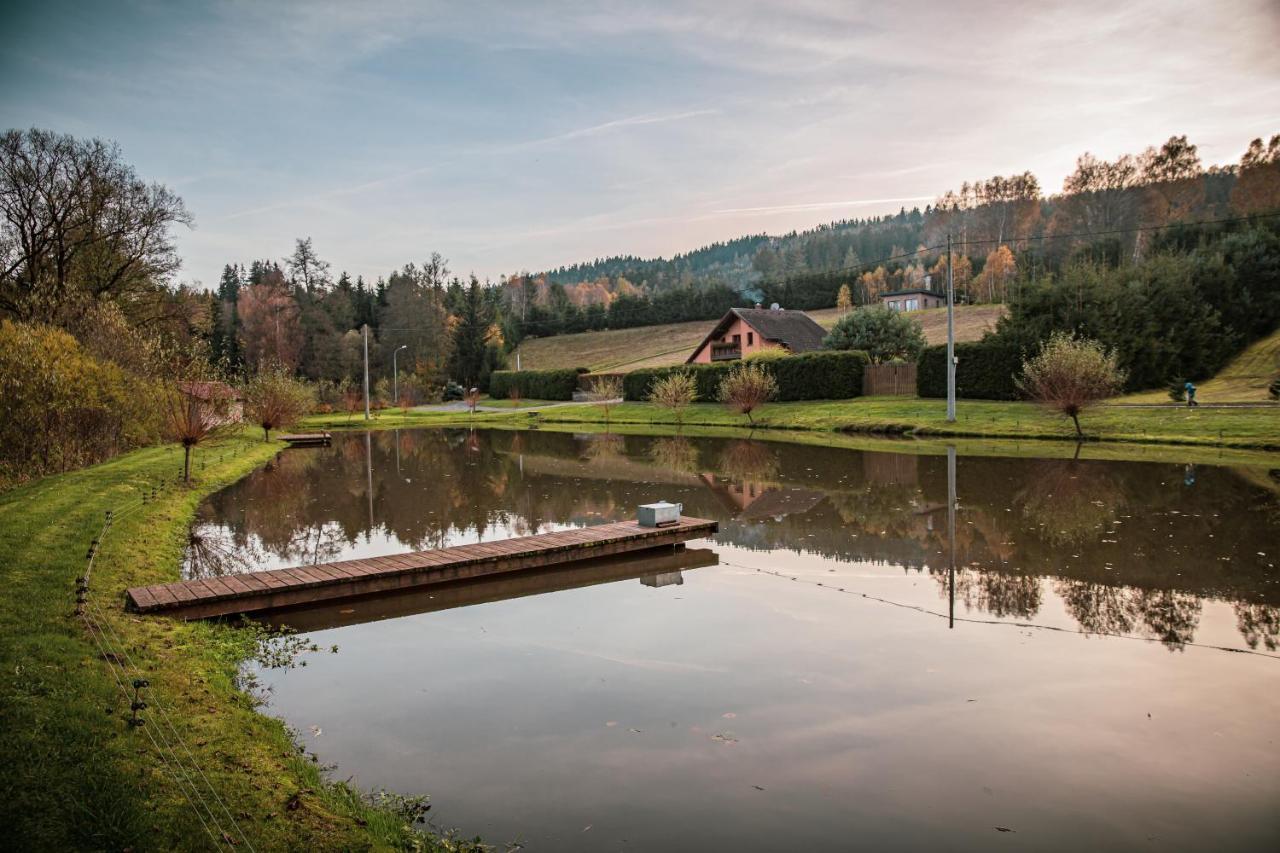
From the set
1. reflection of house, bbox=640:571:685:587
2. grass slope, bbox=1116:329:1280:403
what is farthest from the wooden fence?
reflection of house, bbox=640:571:685:587

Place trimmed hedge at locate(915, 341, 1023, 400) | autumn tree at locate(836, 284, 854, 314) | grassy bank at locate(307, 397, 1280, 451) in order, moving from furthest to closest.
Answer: autumn tree at locate(836, 284, 854, 314)
trimmed hedge at locate(915, 341, 1023, 400)
grassy bank at locate(307, 397, 1280, 451)

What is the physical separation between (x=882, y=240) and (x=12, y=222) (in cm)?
14596

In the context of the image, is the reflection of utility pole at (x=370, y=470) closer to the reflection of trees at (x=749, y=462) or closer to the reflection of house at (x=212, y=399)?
the reflection of house at (x=212, y=399)

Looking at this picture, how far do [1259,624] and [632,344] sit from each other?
83.7 m

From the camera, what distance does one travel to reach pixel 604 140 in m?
28.8

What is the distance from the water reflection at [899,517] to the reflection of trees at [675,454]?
0.95 ft

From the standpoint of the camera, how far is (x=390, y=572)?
10.9m

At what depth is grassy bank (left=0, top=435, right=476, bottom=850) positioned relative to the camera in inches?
176

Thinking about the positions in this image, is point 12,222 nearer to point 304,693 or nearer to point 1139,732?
point 304,693

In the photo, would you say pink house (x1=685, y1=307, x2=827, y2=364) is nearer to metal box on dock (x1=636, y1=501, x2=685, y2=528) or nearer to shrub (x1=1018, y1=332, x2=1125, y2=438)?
shrub (x1=1018, y1=332, x2=1125, y2=438)

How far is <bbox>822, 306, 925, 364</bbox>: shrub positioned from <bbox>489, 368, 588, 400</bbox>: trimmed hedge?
26.8 m

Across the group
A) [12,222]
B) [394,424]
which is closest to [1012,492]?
[12,222]

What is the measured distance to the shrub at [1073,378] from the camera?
28.2 meters

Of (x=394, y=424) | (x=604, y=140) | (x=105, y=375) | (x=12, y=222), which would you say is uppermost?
(x=604, y=140)
